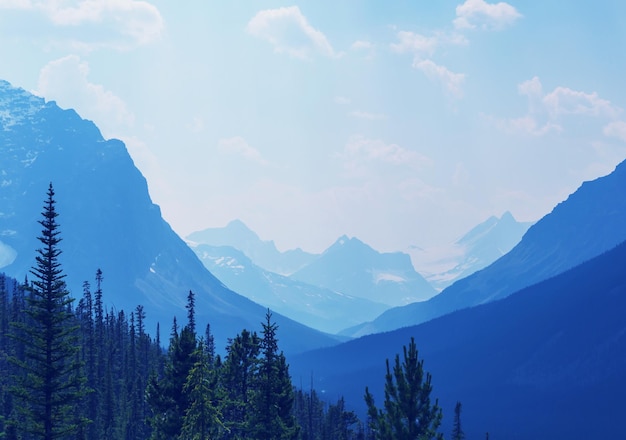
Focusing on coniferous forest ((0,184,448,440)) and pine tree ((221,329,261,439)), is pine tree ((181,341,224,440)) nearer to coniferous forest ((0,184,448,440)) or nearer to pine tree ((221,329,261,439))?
coniferous forest ((0,184,448,440))

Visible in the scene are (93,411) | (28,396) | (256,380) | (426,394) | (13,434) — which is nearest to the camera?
(28,396)

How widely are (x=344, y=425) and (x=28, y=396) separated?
83.6m

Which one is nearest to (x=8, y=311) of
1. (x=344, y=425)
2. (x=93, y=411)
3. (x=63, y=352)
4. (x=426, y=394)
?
(x=93, y=411)

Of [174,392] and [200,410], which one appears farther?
[174,392]

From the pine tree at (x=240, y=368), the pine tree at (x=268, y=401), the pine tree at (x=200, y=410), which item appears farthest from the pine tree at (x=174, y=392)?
the pine tree at (x=240, y=368)

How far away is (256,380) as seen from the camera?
52344 mm

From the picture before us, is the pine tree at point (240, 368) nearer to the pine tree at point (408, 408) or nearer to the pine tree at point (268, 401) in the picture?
the pine tree at point (268, 401)

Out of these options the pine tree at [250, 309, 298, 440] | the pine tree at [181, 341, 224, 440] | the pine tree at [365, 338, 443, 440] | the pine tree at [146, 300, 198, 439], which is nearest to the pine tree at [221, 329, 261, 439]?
the pine tree at [250, 309, 298, 440]

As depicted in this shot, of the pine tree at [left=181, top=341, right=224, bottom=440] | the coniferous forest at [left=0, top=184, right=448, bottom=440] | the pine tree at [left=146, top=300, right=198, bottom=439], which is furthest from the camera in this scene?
the pine tree at [left=146, top=300, right=198, bottom=439]

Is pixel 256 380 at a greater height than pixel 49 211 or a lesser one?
lesser

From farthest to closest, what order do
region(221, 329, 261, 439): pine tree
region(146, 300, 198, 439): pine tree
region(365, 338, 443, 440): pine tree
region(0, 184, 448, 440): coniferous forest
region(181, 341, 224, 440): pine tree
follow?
region(221, 329, 261, 439): pine tree < region(146, 300, 198, 439): pine tree < region(181, 341, 224, 440): pine tree < region(365, 338, 443, 440): pine tree < region(0, 184, 448, 440): coniferous forest

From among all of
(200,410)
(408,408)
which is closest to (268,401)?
(200,410)

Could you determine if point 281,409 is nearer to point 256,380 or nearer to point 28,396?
point 256,380

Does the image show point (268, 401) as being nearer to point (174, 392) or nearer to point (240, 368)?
point (174, 392)
